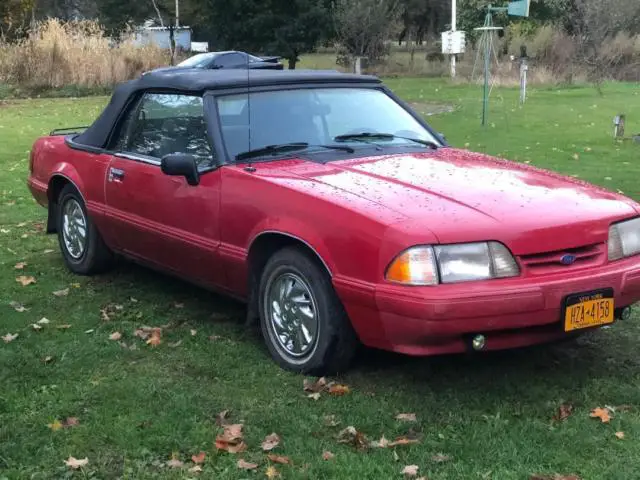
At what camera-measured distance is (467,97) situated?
25.6m

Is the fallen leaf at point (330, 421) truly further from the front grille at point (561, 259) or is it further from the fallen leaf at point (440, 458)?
the front grille at point (561, 259)

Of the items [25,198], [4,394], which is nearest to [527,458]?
[4,394]

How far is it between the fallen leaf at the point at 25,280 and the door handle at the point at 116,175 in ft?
3.88

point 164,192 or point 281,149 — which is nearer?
point 281,149

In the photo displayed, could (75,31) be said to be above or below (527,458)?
above

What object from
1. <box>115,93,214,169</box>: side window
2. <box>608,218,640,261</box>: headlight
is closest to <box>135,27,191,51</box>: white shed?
<box>115,93,214,169</box>: side window

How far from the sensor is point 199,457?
3.52 meters

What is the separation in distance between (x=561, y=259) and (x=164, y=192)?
2467 mm

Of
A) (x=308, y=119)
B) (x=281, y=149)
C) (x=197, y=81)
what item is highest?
(x=197, y=81)

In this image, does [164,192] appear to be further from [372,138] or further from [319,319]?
[319,319]

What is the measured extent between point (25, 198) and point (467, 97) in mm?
17827

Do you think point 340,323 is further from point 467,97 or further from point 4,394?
point 467,97

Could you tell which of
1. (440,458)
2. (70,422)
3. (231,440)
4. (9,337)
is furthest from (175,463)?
(9,337)

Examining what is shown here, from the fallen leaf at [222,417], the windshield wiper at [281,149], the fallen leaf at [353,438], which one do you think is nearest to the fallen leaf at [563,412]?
the fallen leaf at [353,438]
